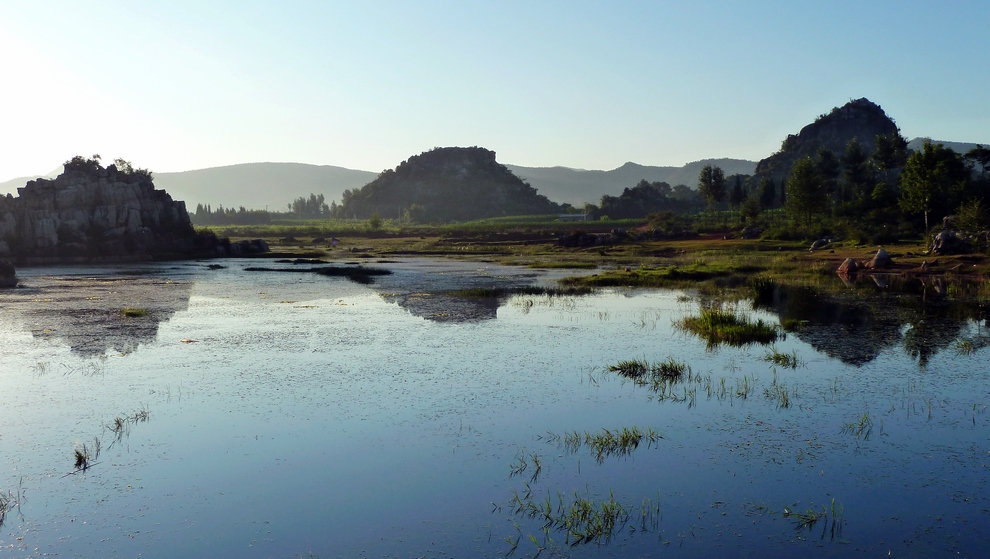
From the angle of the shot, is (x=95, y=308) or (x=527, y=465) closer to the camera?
(x=527, y=465)

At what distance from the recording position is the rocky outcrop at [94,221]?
3607 inches

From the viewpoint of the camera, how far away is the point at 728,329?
Answer: 29156 millimetres

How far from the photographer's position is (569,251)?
332ft

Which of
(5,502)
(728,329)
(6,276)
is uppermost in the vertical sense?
→ (6,276)

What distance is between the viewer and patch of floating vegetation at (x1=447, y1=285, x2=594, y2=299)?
148 ft

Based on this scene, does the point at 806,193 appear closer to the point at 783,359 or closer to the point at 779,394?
the point at 783,359

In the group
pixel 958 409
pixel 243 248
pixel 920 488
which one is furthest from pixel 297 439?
pixel 243 248

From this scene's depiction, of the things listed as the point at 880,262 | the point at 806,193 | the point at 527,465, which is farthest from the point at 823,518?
the point at 806,193

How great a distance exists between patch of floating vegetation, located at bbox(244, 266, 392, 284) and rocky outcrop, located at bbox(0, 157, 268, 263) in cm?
3360

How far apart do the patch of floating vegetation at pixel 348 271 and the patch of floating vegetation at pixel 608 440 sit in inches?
1680

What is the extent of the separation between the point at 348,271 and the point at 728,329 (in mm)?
47946

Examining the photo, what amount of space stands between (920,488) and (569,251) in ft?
290

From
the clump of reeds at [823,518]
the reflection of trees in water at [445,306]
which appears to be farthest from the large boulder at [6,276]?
the clump of reeds at [823,518]

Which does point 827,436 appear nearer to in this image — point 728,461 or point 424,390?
point 728,461
